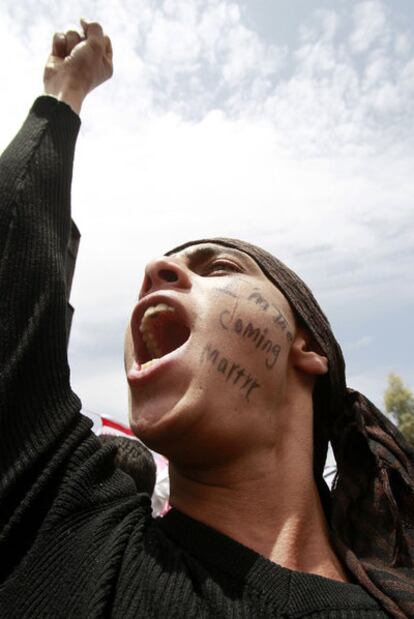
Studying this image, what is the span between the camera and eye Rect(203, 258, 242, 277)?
1828 mm

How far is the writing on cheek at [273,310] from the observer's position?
5.63 ft

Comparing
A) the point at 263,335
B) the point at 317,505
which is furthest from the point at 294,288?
the point at 317,505

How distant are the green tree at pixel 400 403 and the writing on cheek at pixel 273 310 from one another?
24732mm

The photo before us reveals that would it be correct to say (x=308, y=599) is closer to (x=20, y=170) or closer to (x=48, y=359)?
(x=48, y=359)

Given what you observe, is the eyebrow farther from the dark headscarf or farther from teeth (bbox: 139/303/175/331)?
teeth (bbox: 139/303/175/331)

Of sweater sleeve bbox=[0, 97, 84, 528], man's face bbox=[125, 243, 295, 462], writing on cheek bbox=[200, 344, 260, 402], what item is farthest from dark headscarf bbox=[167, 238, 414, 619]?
sweater sleeve bbox=[0, 97, 84, 528]

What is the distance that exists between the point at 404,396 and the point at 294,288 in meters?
26.4

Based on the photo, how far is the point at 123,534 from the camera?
52.1 inches

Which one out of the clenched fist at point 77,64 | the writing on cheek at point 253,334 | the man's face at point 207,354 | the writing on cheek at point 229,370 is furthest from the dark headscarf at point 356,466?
the clenched fist at point 77,64

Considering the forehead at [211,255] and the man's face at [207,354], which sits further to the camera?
the forehead at [211,255]

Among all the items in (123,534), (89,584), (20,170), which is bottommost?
(89,584)

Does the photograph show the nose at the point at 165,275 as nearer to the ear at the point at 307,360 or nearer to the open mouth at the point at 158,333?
the open mouth at the point at 158,333

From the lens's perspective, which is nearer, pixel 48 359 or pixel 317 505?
pixel 48 359

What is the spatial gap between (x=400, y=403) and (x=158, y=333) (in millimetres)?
26514
